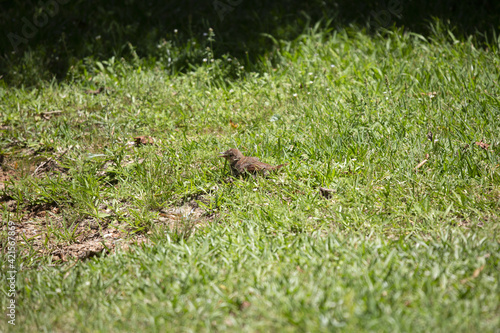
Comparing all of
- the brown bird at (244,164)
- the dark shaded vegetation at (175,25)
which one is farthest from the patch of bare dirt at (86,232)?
the dark shaded vegetation at (175,25)

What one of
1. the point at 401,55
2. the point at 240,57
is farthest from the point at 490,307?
the point at 240,57

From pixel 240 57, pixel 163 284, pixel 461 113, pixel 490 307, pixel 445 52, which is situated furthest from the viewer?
pixel 240 57

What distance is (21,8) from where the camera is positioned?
688cm

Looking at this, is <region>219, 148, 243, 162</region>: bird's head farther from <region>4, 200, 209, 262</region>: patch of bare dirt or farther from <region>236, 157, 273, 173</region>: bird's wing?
<region>4, 200, 209, 262</region>: patch of bare dirt

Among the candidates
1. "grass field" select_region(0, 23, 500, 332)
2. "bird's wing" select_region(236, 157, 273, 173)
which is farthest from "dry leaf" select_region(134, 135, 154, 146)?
"bird's wing" select_region(236, 157, 273, 173)

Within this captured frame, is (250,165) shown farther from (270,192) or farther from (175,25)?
(175,25)

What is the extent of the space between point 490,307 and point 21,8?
711 centimetres

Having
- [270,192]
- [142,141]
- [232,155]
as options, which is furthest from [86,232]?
[270,192]

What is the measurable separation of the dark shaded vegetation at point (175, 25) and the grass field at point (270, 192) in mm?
258

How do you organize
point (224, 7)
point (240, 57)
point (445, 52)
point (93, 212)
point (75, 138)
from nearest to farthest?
point (93, 212) → point (75, 138) → point (445, 52) → point (240, 57) → point (224, 7)

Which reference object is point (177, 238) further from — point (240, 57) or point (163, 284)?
point (240, 57)

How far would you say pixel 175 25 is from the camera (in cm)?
645

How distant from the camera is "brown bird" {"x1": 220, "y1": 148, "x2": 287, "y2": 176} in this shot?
376cm

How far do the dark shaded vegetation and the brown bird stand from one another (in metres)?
1.98
